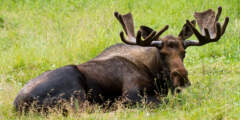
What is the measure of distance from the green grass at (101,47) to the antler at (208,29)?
516 mm

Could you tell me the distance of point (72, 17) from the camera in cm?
1535

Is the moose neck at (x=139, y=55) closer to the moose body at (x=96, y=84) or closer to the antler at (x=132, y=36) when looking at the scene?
the moose body at (x=96, y=84)

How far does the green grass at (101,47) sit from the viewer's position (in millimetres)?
6605

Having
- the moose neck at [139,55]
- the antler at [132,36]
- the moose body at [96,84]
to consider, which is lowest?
the moose body at [96,84]

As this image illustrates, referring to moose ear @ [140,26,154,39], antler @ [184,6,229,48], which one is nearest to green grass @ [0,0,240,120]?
antler @ [184,6,229,48]

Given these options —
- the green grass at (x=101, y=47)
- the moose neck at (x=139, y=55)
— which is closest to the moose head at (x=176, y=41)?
the moose neck at (x=139, y=55)

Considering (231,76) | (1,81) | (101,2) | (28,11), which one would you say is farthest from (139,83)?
(28,11)

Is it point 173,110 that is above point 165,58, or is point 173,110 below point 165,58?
below

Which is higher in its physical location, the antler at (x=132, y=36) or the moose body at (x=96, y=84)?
the antler at (x=132, y=36)

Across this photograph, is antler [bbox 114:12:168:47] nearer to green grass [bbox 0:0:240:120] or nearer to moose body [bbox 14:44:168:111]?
moose body [bbox 14:44:168:111]

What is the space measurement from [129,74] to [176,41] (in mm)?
1035

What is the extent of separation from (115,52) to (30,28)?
7025 mm

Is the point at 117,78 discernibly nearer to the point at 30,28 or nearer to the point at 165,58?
the point at 165,58

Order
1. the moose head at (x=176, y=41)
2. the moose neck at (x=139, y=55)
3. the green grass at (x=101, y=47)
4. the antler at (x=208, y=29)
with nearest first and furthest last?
1. the green grass at (x=101, y=47)
2. the moose head at (x=176, y=41)
3. the antler at (x=208, y=29)
4. the moose neck at (x=139, y=55)
